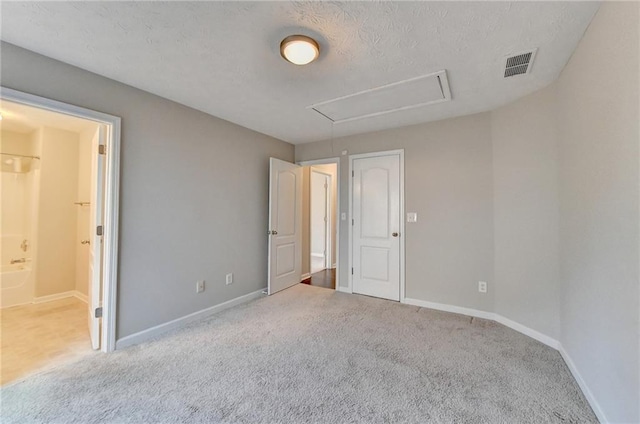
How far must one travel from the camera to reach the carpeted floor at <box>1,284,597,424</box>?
1.55 meters

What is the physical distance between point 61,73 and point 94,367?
2312 millimetres

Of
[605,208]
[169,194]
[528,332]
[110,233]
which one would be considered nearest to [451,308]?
[528,332]

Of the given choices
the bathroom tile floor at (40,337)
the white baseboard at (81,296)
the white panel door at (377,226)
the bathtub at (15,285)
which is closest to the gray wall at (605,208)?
the white panel door at (377,226)

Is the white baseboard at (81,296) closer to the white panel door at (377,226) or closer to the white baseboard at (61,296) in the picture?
the white baseboard at (61,296)

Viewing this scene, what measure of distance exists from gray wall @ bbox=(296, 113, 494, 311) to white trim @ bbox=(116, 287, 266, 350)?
227cm

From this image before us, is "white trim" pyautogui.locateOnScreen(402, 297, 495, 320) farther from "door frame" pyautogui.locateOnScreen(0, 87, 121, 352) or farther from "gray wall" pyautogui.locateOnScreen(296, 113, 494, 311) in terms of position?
"door frame" pyautogui.locateOnScreen(0, 87, 121, 352)

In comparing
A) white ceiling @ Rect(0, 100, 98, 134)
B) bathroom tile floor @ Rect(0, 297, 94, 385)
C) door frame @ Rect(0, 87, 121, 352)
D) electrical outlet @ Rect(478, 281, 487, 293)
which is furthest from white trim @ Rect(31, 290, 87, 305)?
electrical outlet @ Rect(478, 281, 487, 293)

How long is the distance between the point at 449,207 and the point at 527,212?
2.61ft

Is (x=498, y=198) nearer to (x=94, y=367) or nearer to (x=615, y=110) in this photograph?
(x=615, y=110)

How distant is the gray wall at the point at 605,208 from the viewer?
1.22 meters

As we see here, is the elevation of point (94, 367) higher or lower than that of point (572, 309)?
lower

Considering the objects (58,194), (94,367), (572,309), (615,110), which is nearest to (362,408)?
(572,309)

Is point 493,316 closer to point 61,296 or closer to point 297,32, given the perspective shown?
point 297,32

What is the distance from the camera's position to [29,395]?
1.69 metres
